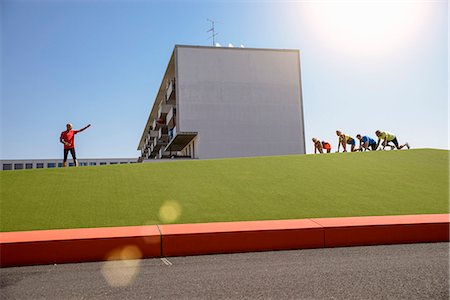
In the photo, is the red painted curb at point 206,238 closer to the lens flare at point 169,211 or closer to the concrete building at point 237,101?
the lens flare at point 169,211

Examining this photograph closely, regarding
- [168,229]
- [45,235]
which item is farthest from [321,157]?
[45,235]

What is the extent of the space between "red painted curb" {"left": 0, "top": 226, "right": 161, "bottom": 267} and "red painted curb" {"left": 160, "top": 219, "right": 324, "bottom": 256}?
254 mm

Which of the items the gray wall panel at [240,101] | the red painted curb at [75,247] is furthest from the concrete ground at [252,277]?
the gray wall panel at [240,101]

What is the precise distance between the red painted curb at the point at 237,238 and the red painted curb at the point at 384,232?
0.24 metres

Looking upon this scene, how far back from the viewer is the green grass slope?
6941 mm

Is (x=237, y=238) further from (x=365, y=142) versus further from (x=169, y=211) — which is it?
(x=365, y=142)

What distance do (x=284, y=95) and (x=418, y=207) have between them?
3275 cm

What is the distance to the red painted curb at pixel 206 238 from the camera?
473 centimetres

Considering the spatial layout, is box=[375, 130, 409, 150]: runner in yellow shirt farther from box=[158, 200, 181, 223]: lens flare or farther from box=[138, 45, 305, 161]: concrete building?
box=[138, 45, 305, 161]: concrete building

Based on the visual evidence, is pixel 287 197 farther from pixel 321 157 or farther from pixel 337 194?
pixel 321 157

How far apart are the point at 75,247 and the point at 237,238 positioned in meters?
2.03

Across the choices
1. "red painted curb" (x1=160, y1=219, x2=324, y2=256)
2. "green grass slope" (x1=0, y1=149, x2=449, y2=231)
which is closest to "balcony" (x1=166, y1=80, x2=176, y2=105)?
"green grass slope" (x1=0, y1=149, x2=449, y2=231)

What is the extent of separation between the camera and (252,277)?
3.85 metres

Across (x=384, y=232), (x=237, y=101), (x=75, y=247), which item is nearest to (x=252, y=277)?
(x=75, y=247)
